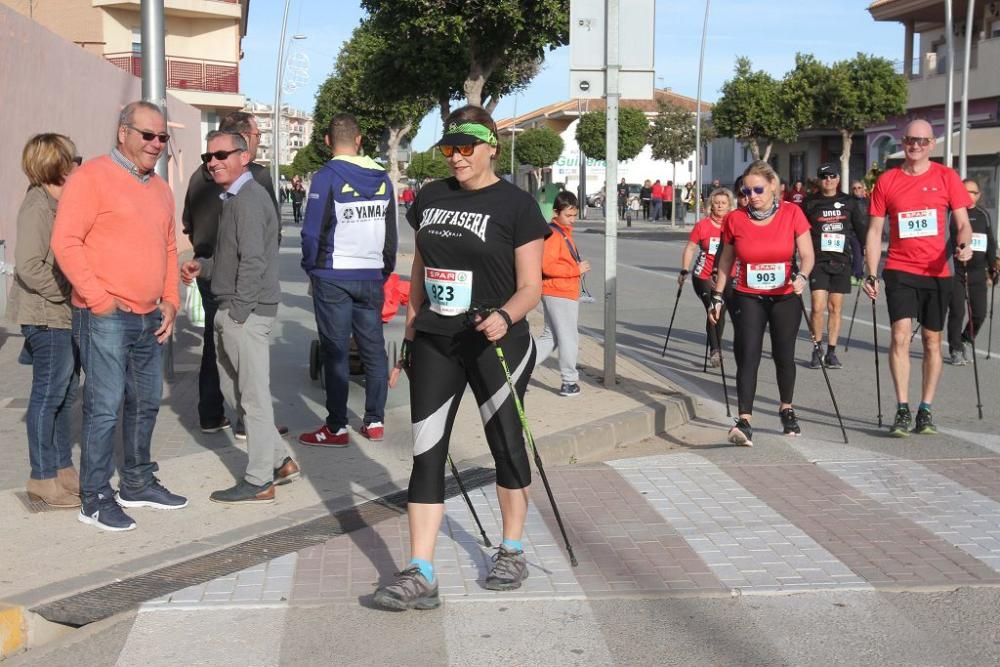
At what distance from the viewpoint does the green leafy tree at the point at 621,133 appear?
228ft

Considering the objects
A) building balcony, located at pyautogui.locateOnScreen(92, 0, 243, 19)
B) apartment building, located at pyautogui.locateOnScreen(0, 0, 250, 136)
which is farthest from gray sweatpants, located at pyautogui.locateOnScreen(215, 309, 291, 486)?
building balcony, located at pyautogui.locateOnScreen(92, 0, 243, 19)

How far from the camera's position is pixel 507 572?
17.0 ft

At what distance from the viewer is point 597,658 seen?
14.6 feet

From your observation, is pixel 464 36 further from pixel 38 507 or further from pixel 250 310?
pixel 38 507

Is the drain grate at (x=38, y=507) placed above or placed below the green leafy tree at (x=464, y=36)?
below

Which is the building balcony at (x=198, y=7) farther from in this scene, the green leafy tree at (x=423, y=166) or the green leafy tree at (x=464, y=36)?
the green leafy tree at (x=423, y=166)

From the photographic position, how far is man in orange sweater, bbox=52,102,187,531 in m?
5.66

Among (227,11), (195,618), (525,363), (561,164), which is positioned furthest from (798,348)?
(561,164)

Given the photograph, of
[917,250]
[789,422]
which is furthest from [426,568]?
[917,250]

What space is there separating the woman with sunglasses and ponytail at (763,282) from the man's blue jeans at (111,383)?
3.91 metres

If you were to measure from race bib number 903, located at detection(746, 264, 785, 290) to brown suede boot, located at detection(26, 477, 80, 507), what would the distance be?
4.52 meters

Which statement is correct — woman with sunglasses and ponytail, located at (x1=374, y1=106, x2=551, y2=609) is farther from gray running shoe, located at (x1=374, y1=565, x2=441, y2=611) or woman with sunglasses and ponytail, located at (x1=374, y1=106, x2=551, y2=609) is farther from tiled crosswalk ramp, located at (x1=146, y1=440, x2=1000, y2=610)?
tiled crosswalk ramp, located at (x1=146, y1=440, x2=1000, y2=610)

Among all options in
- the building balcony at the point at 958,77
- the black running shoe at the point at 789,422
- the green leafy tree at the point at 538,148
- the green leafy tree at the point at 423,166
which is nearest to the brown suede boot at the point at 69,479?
the black running shoe at the point at 789,422

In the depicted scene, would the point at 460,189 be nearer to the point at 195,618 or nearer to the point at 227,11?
the point at 195,618
